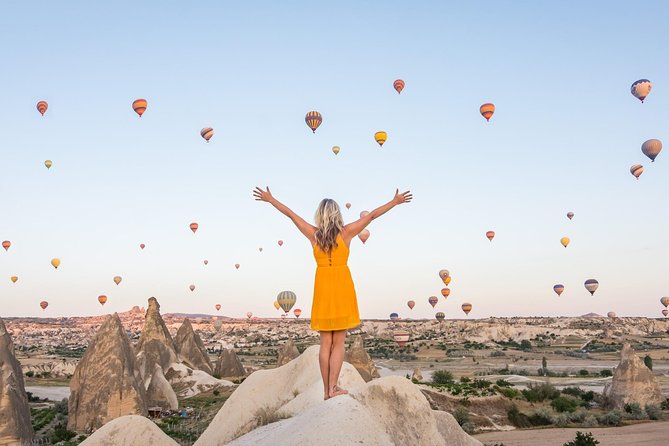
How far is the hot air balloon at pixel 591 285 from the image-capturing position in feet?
226

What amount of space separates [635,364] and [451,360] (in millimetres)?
45229

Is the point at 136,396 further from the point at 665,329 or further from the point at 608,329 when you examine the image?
the point at 665,329

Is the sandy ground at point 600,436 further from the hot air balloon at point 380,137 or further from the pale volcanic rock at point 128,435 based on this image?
the hot air balloon at point 380,137

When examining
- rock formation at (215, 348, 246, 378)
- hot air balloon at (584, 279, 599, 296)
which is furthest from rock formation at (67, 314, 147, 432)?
hot air balloon at (584, 279, 599, 296)

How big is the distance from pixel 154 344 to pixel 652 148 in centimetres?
3959

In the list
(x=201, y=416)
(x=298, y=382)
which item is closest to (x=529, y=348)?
(x=201, y=416)

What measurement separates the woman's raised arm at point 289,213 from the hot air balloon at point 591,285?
226ft

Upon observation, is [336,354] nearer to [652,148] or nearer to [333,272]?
[333,272]

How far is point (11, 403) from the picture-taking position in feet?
67.9

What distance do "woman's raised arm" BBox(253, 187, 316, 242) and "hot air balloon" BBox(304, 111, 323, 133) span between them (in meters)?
38.2

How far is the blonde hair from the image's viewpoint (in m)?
5.97

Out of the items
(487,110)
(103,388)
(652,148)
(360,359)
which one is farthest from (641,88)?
(103,388)

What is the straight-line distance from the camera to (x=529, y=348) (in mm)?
90125

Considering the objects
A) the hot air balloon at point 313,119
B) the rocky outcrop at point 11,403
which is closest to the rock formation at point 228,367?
the hot air balloon at point 313,119
